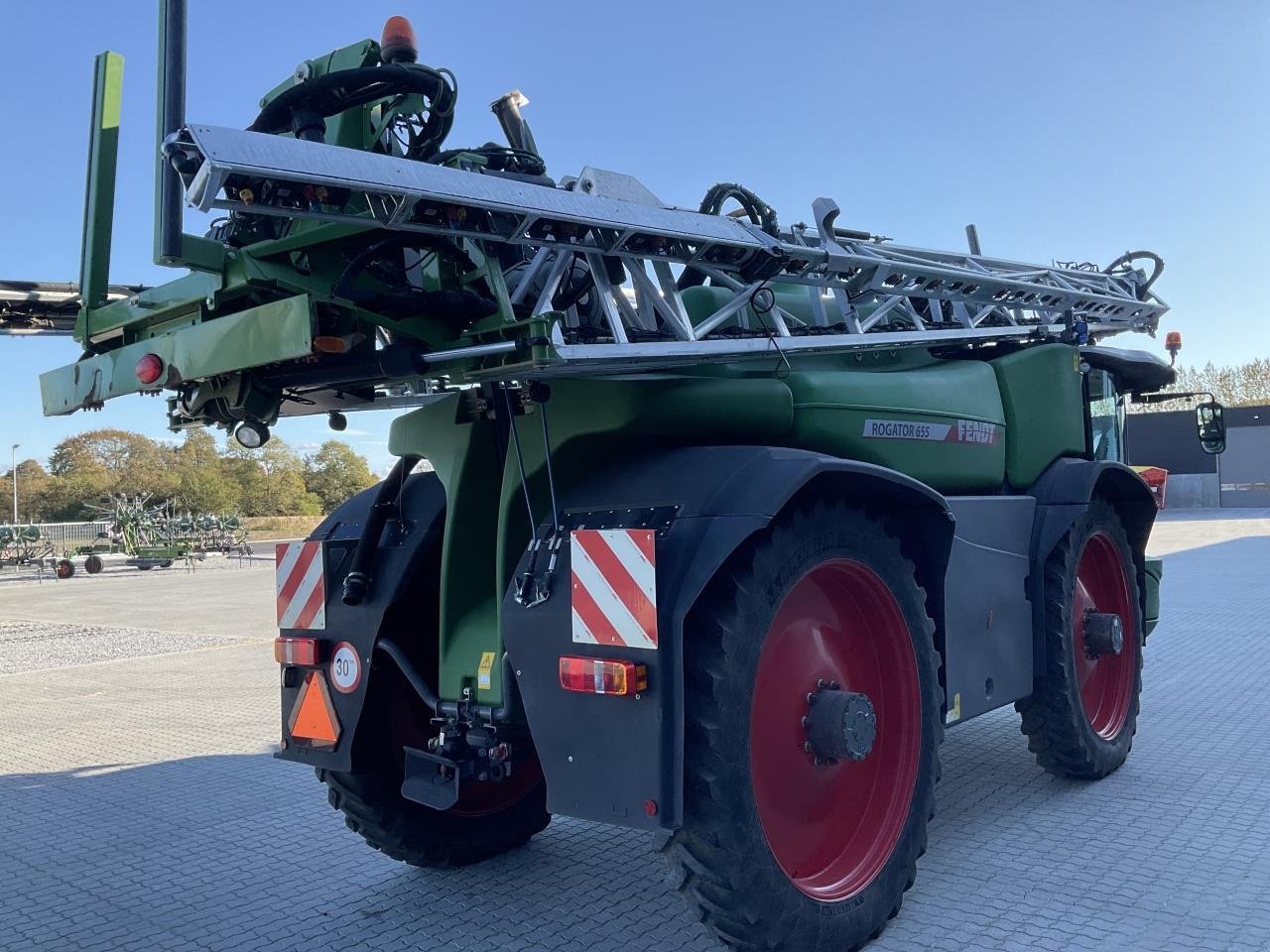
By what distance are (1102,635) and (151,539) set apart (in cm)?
2892

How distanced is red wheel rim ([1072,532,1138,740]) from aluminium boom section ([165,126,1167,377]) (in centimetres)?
141

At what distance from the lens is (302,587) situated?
4359 mm

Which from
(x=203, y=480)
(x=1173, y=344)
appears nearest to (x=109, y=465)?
(x=203, y=480)

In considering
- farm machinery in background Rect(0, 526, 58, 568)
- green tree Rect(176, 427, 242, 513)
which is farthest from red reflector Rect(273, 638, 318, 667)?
green tree Rect(176, 427, 242, 513)

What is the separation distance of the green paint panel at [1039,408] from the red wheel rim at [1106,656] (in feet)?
1.76

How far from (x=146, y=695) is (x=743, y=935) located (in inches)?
297

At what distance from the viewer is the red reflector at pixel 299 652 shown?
419 centimetres

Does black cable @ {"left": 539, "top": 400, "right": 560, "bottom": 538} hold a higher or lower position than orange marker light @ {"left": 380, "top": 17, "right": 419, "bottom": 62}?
lower

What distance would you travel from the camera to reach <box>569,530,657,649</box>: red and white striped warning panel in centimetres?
308

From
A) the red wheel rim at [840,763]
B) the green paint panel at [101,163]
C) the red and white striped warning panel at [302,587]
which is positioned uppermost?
the green paint panel at [101,163]

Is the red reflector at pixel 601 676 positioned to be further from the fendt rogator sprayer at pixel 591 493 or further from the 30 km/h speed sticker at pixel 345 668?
the 30 km/h speed sticker at pixel 345 668

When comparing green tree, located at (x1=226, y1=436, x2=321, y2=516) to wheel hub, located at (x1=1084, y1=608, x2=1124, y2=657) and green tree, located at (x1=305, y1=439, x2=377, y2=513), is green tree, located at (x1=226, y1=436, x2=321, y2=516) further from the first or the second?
wheel hub, located at (x1=1084, y1=608, x2=1124, y2=657)

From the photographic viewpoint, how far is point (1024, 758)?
6.04 m

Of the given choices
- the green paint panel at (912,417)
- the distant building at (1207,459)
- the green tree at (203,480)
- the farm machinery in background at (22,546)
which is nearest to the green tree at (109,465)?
the green tree at (203,480)
